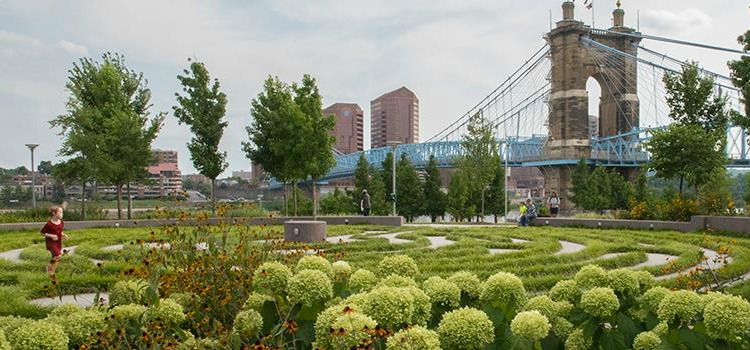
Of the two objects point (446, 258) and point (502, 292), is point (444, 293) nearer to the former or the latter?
point (502, 292)

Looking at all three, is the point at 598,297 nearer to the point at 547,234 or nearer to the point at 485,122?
the point at 547,234

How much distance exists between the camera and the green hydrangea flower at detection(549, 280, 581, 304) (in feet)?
13.3

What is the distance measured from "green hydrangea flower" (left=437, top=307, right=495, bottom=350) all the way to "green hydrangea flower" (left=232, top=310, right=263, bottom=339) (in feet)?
3.70

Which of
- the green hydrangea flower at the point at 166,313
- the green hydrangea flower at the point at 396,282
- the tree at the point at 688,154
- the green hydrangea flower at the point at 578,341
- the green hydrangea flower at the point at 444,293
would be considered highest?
the tree at the point at 688,154

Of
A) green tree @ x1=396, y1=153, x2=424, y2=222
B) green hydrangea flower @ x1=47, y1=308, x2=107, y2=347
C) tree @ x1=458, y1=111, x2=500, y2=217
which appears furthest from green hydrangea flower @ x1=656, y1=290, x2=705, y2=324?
green tree @ x1=396, y1=153, x2=424, y2=222

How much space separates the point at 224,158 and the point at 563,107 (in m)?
39.0

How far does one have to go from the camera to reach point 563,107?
60219mm

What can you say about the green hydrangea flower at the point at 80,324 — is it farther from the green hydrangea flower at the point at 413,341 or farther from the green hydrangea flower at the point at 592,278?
the green hydrangea flower at the point at 592,278

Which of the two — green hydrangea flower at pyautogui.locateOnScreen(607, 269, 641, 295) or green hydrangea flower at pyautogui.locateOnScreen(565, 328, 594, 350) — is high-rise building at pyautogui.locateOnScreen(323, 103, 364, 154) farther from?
green hydrangea flower at pyautogui.locateOnScreen(565, 328, 594, 350)

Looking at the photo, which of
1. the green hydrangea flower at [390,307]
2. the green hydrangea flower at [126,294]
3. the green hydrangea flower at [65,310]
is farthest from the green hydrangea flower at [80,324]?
the green hydrangea flower at [390,307]

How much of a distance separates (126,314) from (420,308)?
180 cm

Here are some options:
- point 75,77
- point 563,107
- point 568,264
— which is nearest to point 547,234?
point 568,264

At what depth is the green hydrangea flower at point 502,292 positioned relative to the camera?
12.6 feet

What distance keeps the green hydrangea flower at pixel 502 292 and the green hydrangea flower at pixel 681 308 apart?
801mm
